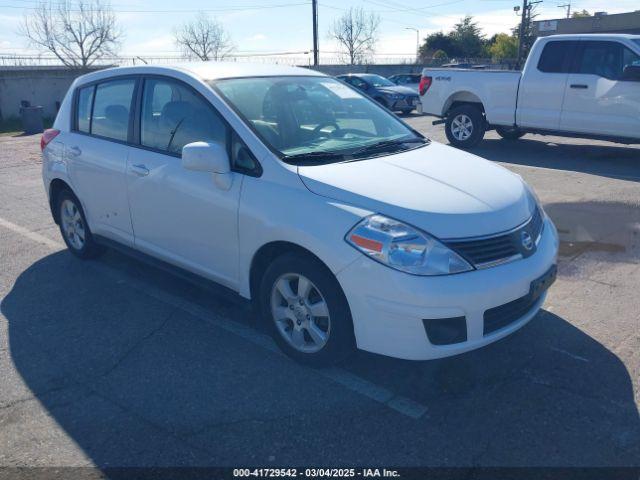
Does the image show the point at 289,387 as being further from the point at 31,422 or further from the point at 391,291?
the point at 31,422

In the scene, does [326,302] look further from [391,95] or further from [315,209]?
[391,95]

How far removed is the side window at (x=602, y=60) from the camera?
31.3 feet

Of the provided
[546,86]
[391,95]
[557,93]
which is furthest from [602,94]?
[391,95]

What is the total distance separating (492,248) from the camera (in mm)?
3197

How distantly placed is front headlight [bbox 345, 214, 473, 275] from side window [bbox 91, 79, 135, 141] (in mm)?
2549

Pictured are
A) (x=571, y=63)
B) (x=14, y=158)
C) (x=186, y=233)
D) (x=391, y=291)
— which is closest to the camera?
(x=391, y=291)

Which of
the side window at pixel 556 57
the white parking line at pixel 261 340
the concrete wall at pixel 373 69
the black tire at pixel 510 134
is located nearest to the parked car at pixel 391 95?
the black tire at pixel 510 134

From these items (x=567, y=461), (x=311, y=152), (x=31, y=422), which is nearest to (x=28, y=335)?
(x=31, y=422)

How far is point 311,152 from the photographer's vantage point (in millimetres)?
3779

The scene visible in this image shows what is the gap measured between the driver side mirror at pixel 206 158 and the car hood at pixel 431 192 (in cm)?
52

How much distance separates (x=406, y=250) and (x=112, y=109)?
3.11m

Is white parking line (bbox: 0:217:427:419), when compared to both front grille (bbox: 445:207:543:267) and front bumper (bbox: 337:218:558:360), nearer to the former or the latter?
front bumper (bbox: 337:218:558:360)

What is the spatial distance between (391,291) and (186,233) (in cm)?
176

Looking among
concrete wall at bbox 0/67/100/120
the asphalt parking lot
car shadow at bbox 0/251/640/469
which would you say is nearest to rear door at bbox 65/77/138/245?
the asphalt parking lot
